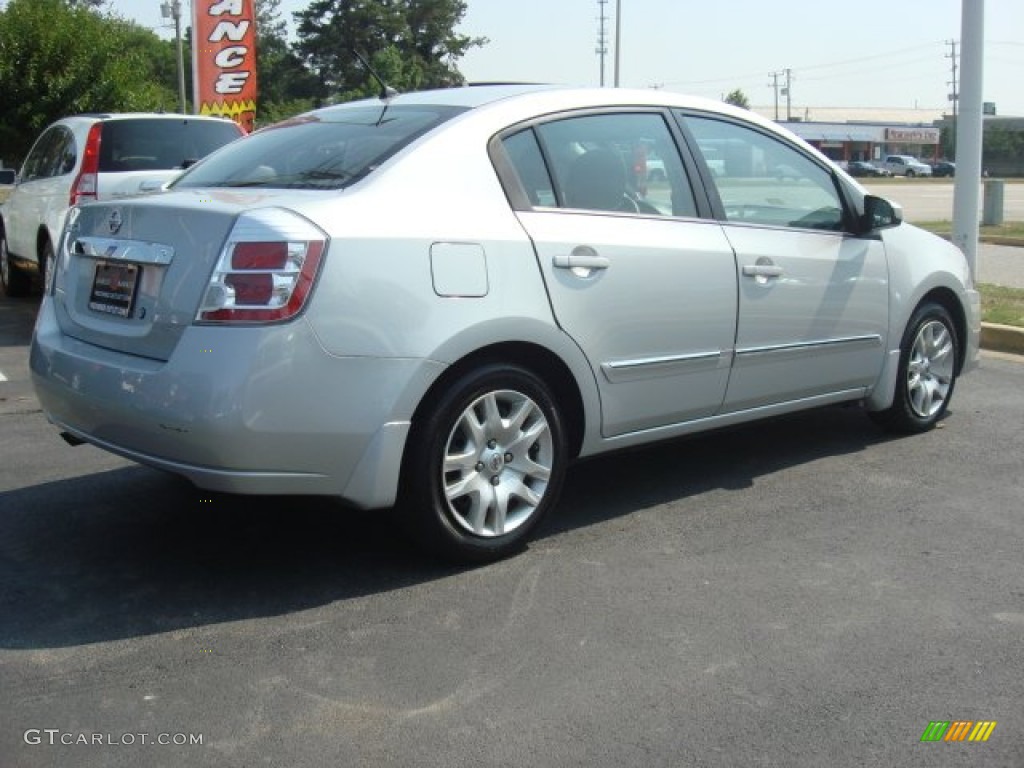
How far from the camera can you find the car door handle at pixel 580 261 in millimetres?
4289

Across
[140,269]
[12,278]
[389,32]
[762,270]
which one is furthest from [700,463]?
[389,32]

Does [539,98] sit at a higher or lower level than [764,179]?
higher

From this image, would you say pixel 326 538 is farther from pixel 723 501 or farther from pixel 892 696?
pixel 892 696

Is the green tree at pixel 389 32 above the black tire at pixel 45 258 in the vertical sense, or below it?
above

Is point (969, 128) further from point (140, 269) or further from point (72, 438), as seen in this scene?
point (72, 438)

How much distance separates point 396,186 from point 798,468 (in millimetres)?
2583

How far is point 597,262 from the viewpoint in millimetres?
4395

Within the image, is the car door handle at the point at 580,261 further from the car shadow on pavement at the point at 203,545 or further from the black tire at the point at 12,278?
the black tire at the point at 12,278

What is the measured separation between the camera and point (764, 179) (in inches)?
210

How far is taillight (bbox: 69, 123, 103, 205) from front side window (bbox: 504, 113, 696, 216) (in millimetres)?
5743

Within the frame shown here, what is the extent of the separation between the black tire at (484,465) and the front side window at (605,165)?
739 mm

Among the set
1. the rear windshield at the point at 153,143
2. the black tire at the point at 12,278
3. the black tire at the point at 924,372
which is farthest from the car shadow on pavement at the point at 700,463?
the black tire at the point at 12,278

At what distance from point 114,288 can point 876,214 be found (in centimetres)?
348

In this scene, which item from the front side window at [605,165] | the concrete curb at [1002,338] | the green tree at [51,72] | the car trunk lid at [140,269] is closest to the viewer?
the car trunk lid at [140,269]
